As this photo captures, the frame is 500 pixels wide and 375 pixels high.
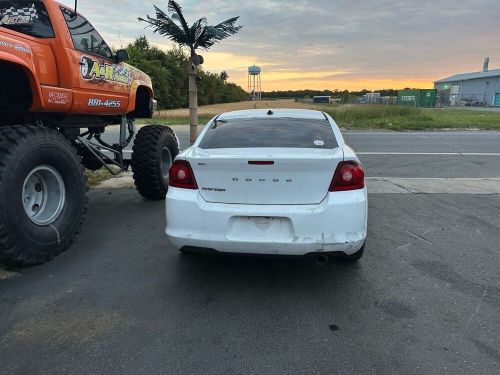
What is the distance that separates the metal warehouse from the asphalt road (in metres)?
45.1

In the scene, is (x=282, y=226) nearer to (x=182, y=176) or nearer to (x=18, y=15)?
(x=182, y=176)

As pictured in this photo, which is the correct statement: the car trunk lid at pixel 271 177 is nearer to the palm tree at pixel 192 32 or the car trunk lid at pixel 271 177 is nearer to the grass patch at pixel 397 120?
the palm tree at pixel 192 32

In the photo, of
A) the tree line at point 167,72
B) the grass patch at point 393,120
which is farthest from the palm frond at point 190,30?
the tree line at point 167,72

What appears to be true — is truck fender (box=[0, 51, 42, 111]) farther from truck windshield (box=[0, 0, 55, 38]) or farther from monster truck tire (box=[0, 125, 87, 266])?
truck windshield (box=[0, 0, 55, 38])

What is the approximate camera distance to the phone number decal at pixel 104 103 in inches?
207

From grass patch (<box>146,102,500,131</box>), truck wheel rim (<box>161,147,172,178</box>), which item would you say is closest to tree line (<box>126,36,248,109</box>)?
grass patch (<box>146,102,500,131</box>)

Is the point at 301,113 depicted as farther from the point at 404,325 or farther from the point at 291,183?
the point at 404,325

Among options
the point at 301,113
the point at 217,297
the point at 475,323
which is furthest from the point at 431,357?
the point at 301,113

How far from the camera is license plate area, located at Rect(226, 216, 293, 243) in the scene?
3.38 m

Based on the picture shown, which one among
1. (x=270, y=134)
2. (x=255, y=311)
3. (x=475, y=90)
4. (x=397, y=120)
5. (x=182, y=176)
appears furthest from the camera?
(x=475, y=90)

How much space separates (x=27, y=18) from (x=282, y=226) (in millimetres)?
3500

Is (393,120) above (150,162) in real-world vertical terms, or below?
below

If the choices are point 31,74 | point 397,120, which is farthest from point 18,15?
point 397,120

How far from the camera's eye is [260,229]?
3.42 m
